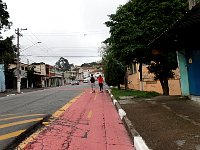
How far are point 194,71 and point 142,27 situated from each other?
5.31 meters

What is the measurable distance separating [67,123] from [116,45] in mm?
10459

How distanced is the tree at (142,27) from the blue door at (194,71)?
352 cm

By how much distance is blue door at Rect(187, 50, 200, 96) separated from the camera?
50.0 ft

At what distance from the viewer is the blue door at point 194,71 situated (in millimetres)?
15250

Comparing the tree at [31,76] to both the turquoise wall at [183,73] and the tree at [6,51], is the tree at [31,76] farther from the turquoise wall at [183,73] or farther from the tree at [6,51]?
the turquoise wall at [183,73]

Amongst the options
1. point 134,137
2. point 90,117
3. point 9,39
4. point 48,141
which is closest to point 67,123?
point 90,117

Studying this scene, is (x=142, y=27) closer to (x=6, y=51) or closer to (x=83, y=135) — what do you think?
(x=83, y=135)

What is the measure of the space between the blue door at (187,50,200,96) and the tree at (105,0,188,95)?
352 cm

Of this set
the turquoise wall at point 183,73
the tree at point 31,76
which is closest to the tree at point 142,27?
the turquoise wall at point 183,73

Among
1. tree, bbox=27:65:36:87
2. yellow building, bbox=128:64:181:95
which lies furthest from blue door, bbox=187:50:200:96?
tree, bbox=27:65:36:87

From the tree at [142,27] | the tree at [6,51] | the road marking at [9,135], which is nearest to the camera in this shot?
the road marking at [9,135]

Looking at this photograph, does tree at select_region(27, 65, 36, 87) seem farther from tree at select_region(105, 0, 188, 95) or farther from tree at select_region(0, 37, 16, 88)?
tree at select_region(105, 0, 188, 95)

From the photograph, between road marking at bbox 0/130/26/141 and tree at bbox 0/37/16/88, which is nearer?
road marking at bbox 0/130/26/141

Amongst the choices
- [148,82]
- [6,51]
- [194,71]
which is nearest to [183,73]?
[194,71]
